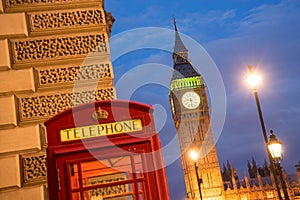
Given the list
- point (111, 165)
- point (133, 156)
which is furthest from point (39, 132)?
point (133, 156)

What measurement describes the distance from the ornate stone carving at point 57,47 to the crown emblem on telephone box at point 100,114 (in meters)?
1.69

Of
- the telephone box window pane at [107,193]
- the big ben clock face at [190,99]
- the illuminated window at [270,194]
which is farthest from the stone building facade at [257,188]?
the telephone box window pane at [107,193]

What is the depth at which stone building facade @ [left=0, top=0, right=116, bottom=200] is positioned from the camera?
4461 mm

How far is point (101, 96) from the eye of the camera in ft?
16.2

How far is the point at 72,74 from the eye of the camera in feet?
16.1

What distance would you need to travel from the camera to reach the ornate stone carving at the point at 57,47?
491cm

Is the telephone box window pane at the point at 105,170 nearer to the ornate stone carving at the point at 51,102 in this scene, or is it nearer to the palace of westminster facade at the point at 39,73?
the palace of westminster facade at the point at 39,73

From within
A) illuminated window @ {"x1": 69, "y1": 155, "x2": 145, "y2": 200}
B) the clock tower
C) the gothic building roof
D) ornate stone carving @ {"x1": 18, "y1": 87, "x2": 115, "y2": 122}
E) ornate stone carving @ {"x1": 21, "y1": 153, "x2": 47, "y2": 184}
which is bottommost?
illuminated window @ {"x1": 69, "y1": 155, "x2": 145, "y2": 200}

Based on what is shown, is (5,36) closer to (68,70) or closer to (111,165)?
(68,70)

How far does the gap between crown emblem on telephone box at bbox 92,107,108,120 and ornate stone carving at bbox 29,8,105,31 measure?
200cm

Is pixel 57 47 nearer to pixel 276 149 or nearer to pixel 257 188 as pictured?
pixel 276 149

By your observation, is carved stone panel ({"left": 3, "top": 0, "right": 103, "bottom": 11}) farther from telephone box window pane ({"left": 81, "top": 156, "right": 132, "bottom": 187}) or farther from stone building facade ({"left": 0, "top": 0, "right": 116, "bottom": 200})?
telephone box window pane ({"left": 81, "top": 156, "right": 132, "bottom": 187})

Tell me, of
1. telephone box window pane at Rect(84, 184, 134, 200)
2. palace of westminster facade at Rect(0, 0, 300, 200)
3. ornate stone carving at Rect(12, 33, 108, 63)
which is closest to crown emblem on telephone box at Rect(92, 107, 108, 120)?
telephone box window pane at Rect(84, 184, 134, 200)

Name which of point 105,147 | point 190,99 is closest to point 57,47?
point 105,147
